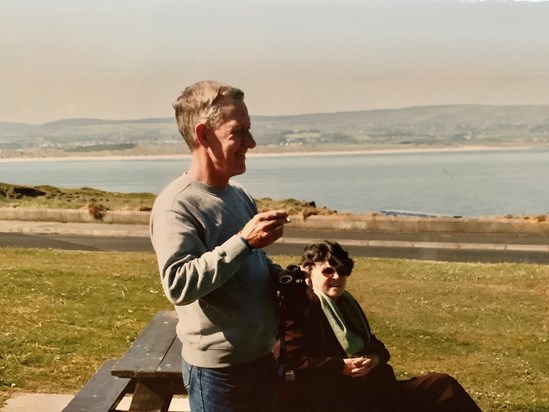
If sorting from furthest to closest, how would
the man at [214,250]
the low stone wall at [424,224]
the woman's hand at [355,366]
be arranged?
the low stone wall at [424,224] < the woman's hand at [355,366] < the man at [214,250]

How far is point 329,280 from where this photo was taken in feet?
12.0

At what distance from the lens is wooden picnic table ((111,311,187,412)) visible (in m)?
3.76

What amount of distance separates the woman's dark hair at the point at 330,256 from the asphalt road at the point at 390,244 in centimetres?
1264

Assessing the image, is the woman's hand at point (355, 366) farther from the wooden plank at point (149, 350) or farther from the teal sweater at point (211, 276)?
the wooden plank at point (149, 350)

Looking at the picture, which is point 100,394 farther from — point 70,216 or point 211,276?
point 70,216

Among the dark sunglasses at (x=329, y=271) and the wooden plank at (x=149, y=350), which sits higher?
the dark sunglasses at (x=329, y=271)

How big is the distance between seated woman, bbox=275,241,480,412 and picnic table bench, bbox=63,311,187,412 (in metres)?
0.63

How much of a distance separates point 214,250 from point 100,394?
2.12m

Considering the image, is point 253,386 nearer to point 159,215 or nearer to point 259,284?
point 259,284

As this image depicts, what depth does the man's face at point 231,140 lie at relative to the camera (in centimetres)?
260

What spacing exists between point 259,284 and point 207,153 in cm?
50

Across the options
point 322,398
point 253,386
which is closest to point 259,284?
point 253,386

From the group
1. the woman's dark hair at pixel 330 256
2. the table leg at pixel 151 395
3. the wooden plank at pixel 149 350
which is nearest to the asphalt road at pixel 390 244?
the wooden plank at pixel 149 350

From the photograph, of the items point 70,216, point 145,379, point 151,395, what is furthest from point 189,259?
point 70,216
